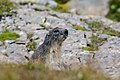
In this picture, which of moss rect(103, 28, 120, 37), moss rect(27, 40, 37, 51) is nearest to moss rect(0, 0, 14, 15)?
moss rect(27, 40, 37, 51)

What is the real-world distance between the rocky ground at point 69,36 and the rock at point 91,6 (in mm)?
8633

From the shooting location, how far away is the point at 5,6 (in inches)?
1091

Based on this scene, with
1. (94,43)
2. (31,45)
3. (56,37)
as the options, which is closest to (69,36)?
(94,43)

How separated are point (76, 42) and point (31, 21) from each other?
424cm

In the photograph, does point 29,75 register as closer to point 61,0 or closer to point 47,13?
point 47,13

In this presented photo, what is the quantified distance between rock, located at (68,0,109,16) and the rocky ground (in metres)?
8.63

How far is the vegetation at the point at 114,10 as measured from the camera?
38150 mm

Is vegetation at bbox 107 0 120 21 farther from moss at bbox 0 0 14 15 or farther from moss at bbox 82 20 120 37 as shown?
moss at bbox 0 0 14 15

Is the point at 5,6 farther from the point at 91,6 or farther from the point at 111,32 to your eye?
the point at 91,6

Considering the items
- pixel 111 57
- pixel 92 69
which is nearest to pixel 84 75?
pixel 92 69

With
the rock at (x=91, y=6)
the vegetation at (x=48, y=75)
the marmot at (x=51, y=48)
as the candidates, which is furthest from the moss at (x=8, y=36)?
the rock at (x=91, y=6)

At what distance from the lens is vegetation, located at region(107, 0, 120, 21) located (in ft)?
125

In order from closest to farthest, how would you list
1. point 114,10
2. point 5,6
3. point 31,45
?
point 31,45
point 5,6
point 114,10

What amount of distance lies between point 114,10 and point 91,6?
1.91m
